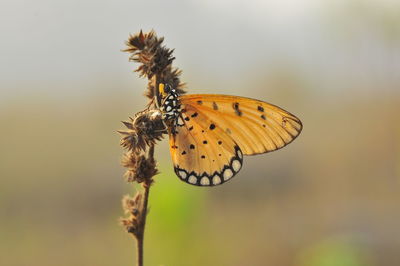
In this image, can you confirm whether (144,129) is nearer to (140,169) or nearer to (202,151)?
(140,169)

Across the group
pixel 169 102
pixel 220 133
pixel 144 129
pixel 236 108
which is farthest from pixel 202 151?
pixel 144 129

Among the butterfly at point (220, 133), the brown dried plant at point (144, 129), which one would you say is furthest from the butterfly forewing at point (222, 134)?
the brown dried plant at point (144, 129)

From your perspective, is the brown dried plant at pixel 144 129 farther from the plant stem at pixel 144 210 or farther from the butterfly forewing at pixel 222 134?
the butterfly forewing at pixel 222 134
